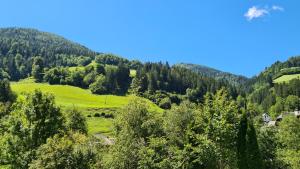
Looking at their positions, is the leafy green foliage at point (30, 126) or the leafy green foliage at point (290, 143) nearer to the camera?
the leafy green foliage at point (30, 126)

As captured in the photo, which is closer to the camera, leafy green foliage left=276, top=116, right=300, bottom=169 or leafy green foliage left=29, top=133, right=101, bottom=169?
leafy green foliage left=29, top=133, right=101, bottom=169

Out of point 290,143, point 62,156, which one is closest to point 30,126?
point 62,156

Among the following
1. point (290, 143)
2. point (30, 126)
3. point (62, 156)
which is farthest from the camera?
point (290, 143)

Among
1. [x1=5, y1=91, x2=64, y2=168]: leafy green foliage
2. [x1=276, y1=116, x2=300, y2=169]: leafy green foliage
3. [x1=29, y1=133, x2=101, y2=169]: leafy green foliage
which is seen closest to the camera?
[x1=29, y1=133, x2=101, y2=169]: leafy green foliage

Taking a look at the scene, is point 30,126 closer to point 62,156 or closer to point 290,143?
point 62,156

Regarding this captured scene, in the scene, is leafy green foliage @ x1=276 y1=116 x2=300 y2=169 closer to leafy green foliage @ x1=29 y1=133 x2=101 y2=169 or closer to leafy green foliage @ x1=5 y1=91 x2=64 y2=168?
leafy green foliage @ x1=5 y1=91 x2=64 y2=168

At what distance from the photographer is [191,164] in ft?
183

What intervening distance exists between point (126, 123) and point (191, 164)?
15420 millimetres

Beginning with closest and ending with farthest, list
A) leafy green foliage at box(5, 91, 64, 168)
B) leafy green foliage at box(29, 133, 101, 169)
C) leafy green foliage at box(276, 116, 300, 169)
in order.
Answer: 1. leafy green foliage at box(29, 133, 101, 169)
2. leafy green foliage at box(5, 91, 64, 168)
3. leafy green foliage at box(276, 116, 300, 169)

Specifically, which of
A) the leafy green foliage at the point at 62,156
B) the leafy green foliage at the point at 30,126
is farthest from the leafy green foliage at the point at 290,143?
the leafy green foliage at the point at 62,156

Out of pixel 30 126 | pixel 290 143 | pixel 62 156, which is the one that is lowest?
pixel 290 143

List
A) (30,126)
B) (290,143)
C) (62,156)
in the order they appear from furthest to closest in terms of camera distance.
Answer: (290,143), (30,126), (62,156)

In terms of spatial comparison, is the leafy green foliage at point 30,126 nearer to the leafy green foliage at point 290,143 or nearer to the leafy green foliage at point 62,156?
the leafy green foliage at point 62,156

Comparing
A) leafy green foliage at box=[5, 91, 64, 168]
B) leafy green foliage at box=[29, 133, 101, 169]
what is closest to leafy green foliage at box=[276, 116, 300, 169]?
leafy green foliage at box=[5, 91, 64, 168]
